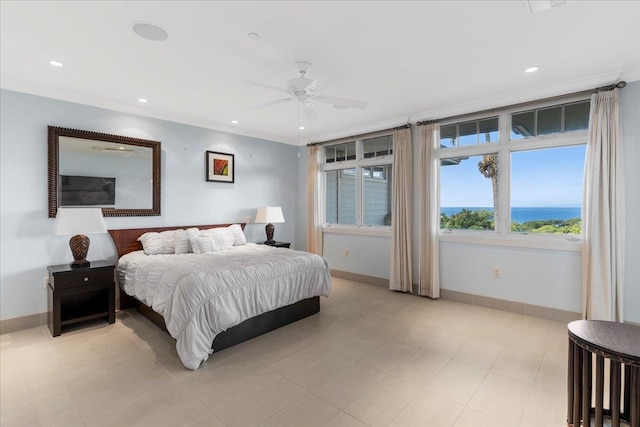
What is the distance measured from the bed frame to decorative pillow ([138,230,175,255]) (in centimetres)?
16

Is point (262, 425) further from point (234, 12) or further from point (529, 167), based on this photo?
point (529, 167)

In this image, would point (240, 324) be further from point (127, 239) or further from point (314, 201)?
→ point (314, 201)

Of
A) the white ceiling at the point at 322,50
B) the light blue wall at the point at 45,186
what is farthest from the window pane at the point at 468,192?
the light blue wall at the point at 45,186

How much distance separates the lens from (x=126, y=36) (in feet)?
8.32

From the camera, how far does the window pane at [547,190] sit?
3688 mm

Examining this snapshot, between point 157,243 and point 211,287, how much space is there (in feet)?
6.12

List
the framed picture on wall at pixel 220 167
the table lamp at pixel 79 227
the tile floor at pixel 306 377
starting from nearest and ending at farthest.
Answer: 1. the tile floor at pixel 306 377
2. the table lamp at pixel 79 227
3. the framed picture on wall at pixel 220 167

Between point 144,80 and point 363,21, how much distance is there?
2572 mm

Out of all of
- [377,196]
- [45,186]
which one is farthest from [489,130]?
[45,186]

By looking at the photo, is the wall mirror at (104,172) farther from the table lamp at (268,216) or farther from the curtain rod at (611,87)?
the curtain rod at (611,87)

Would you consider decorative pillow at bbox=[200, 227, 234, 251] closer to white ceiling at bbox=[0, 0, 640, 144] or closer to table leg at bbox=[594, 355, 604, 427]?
white ceiling at bbox=[0, 0, 640, 144]

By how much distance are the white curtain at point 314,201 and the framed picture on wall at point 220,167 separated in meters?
1.63

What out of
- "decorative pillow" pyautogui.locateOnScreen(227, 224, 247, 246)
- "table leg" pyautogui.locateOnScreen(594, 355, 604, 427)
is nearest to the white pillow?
"decorative pillow" pyautogui.locateOnScreen(227, 224, 247, 246)

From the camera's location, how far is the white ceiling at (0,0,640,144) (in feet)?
7.26
